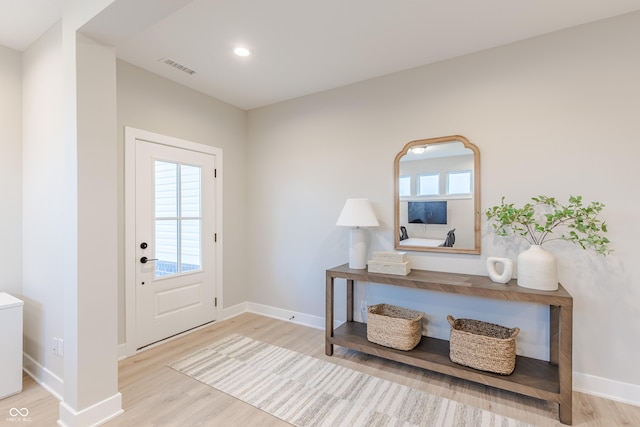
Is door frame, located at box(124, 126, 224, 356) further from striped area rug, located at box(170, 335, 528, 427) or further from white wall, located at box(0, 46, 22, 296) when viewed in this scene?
white wall, located at box(0, 46, 22, 296)

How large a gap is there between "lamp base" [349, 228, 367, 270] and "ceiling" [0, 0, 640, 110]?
5.06 ft

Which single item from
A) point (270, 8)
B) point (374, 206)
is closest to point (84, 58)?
point (270, 8)

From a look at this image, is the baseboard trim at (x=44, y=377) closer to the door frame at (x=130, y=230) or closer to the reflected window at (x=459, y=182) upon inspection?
the door frame at (x=130, y=230)

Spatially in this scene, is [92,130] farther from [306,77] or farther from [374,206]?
[374,206]

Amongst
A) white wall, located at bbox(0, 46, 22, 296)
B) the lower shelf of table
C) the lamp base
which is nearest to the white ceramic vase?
the lower shelf of table

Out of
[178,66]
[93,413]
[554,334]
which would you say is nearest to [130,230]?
[93,413]

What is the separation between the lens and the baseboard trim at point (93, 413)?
5.67ft

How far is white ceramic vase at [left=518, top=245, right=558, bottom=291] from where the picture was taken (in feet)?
6.57

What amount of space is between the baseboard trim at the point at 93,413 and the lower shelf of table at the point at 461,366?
1.60 metres

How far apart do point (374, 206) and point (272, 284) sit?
5.39 ft

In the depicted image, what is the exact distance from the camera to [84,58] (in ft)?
5.76

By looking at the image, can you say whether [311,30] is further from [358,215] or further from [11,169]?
[11,169]

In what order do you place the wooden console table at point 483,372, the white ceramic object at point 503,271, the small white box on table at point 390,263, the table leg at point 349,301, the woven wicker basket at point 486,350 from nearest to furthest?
the wooden console table at point 483,372 < the woven wicker basket at point 486,350 < the white ceramic object at point 503,271 < the small white box on table at point 390,263 < the table leg at point 349,301

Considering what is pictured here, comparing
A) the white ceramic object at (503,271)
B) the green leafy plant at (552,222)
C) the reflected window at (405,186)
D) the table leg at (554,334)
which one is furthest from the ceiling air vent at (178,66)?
the table leg at (554,334)
